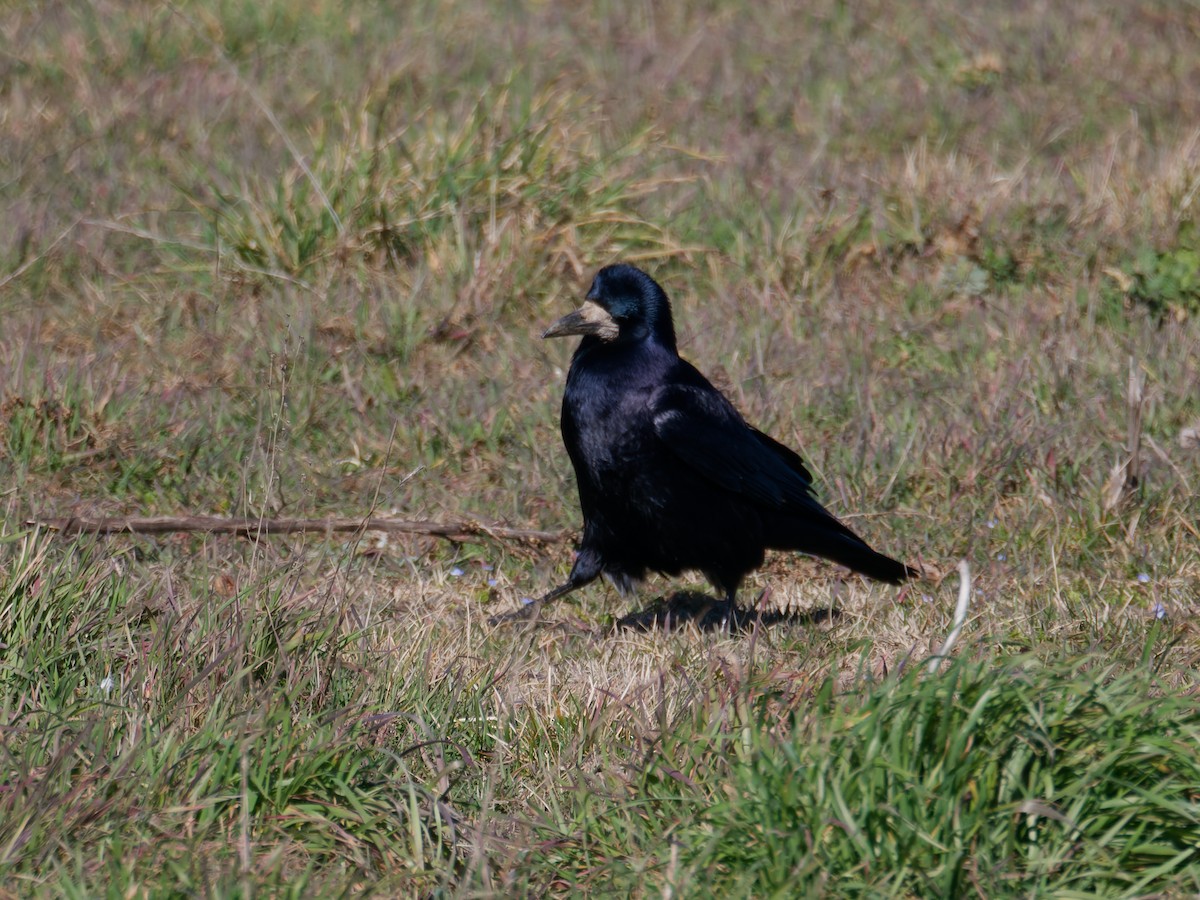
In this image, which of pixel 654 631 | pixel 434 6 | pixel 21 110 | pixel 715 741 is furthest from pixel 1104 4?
pixel 715 741

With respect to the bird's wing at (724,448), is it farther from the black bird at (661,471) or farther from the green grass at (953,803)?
the green grass at (953,803)

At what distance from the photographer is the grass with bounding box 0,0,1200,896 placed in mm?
2445

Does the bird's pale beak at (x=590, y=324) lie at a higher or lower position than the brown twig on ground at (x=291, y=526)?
higher

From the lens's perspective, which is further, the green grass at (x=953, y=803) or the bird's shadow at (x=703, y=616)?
the bird's shadow at (x=703, y=616)

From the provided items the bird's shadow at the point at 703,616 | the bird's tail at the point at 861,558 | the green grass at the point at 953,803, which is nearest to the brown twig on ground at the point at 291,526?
the bird's shadow at the point at 703,616

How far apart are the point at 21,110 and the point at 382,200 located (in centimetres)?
252

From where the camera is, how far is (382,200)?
6.38 meters

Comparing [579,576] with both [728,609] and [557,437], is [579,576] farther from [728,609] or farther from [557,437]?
[557,437]

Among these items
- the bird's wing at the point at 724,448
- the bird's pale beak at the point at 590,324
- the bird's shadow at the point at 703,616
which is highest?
the bird's pale beak at the point at 590,324

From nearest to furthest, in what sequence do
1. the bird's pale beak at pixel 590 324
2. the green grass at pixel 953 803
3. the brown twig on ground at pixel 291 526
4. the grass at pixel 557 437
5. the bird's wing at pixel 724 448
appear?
the green grass at pixel 953 803
the grass at pixel 557 437
the brown twig on ground at pixel 291 526
the bird's wing at pixel 724 448
the bird's pale beak at pixel 590 324

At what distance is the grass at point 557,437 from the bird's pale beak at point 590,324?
2.52 ft

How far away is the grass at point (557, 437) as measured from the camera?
8.02 feet

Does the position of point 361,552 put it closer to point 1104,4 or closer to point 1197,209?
point 1197,209

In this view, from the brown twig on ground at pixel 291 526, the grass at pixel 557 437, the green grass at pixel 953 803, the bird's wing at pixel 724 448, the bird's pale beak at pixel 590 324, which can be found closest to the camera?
the green grass at pixel 953 803
